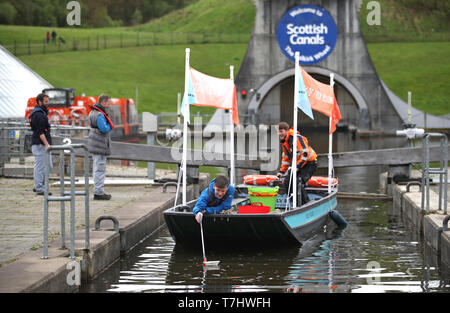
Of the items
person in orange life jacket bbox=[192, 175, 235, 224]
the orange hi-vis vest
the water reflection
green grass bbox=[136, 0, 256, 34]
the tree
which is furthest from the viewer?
the tree

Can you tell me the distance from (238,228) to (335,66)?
114 feet

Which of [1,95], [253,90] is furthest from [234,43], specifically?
[1,95]

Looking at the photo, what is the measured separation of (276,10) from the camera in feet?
148

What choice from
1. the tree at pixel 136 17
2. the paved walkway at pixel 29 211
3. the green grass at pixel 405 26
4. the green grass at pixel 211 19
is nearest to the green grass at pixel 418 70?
the green grass at pixel 405 26

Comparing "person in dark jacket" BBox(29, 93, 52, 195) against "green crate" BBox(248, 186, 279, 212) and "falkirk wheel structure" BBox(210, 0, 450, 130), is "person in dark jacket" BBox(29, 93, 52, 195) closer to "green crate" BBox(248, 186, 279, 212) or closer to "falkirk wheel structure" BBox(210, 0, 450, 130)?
"green crate" BBox(248, 186, 279, 212)

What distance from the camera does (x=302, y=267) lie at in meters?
11.9

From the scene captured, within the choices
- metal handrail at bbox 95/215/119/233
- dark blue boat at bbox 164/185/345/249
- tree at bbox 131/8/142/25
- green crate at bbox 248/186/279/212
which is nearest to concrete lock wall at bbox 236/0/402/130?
green crate at bbox 248/186/279/212

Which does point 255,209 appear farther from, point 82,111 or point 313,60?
point 313,60

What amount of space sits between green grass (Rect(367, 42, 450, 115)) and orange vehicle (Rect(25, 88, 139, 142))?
101ft

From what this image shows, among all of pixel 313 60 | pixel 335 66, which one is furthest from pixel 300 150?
pixel 335 66

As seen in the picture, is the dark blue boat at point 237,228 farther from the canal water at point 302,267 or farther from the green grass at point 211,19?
the green grass at point 211,19

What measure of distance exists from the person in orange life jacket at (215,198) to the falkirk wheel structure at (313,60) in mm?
32889

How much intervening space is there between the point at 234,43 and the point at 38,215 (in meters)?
80.9

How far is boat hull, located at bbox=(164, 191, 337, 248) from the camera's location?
12.5 meters
